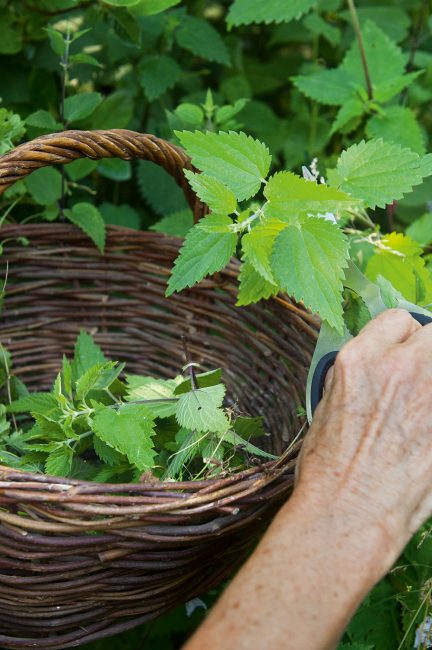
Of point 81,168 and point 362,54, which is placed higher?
point 362,54

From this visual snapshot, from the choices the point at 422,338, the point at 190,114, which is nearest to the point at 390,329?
the point at 422,338

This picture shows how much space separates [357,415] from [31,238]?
0.72 m

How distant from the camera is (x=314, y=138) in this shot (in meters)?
1.71

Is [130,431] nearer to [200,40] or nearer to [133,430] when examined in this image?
[133,430]

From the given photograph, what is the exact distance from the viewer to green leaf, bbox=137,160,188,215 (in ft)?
5.39

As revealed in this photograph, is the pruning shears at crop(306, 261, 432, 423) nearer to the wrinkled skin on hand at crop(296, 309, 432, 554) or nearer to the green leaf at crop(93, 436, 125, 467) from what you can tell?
the wrinkled skin on hand at crop(296, 309, 432, 554)

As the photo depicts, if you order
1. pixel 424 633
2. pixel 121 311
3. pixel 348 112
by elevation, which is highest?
pixel 348 112

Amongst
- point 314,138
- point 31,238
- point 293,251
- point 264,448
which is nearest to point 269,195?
point 293,251

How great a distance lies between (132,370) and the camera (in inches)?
52.6

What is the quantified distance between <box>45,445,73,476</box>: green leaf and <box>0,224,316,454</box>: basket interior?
293mm

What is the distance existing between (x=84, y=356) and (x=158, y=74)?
0.66 m

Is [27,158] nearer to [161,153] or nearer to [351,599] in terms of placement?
[161,153]

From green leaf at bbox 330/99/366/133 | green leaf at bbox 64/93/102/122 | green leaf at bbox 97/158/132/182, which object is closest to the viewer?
green leaf at bbox 64/93/102/122

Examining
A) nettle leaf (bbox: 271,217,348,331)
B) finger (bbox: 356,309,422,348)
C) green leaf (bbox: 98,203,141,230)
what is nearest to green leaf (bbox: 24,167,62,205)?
green leaf (bbox: 98,203,141,230)
